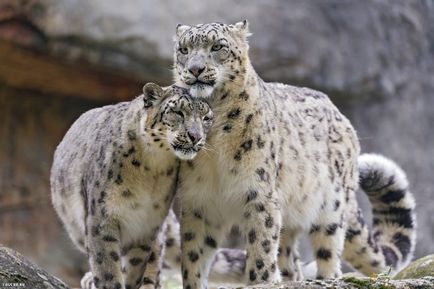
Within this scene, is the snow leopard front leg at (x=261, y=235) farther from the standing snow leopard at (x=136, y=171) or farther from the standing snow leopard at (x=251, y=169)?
the standing snow leopard at (x=136, y=171)

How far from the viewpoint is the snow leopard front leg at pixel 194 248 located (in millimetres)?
6863

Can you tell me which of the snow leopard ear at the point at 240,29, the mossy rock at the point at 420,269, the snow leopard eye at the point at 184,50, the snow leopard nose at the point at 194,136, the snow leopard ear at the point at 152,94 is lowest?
the mossy rock at the point at 420,269

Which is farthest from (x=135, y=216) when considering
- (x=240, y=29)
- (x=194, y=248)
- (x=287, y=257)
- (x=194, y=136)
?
(x=287, y=257)

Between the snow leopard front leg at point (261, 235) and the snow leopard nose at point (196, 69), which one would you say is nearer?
the snow leopard nose at point (196, 69)

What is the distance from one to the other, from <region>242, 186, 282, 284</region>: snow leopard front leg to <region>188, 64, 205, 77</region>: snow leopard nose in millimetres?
920

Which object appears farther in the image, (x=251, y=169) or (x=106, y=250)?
(x=251, y=169)

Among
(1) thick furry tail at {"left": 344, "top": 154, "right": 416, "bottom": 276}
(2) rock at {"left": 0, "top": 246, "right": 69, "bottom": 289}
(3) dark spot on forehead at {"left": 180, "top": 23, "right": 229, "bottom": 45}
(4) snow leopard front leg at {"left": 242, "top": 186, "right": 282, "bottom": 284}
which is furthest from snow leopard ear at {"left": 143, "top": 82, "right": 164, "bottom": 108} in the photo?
(1) thick furry tail at {"left": 344, "top": 154, "right": 416, "bottom": 276}

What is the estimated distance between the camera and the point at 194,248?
689cm

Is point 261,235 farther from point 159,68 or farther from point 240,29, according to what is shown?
point 159,68

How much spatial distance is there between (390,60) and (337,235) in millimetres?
5751

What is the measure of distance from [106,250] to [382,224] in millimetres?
3254

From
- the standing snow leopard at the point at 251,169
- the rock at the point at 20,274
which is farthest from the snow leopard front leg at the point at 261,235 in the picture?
the rock at the point at 20,274

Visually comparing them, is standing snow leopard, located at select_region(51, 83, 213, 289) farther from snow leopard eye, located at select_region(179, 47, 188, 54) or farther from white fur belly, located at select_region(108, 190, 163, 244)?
snow leopard eye, located at select_region(179, 47, 188, 54)

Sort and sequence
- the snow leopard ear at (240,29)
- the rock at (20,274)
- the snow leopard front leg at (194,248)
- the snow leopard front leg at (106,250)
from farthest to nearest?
the snow leopard ear at (240,29) < the snow leopard front leg at (194,248) < the snow leopard front leg at (106,250) < the rock at (20,274)
